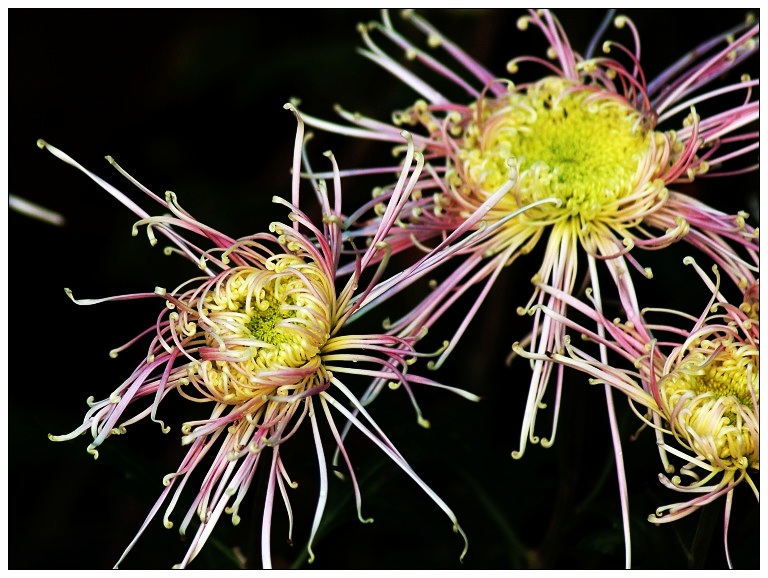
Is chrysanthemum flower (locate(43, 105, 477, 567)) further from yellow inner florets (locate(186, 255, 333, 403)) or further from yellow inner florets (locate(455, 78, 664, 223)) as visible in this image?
yellow inner florets (locate(455, 78, 664, 223))

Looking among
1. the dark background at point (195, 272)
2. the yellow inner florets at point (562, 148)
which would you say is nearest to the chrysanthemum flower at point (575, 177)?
the yellow inner florets at point (562, 148)

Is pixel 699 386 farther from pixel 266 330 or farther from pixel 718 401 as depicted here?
pixel 266 330

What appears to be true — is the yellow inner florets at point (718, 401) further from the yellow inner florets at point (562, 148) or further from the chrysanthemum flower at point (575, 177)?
the yellow inner florets at point (562, 148)

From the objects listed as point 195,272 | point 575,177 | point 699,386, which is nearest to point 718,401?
point 699,386

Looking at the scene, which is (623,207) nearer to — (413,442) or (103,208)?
(413,442)

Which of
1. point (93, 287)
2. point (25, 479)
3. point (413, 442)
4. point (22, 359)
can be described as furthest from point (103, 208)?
point (413, 442)

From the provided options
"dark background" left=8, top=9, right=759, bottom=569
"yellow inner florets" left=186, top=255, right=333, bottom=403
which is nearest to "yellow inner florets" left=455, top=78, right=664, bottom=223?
"dark background" left=8, top=9, right=759, bottom=569

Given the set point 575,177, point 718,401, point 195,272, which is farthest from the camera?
point 195,272
